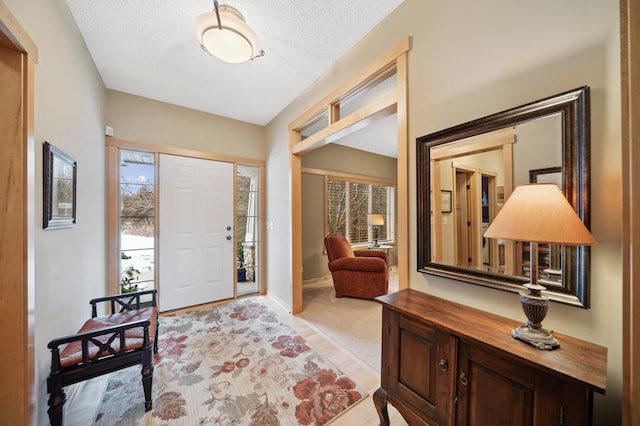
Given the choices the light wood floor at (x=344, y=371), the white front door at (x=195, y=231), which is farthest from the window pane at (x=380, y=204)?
the white front door at (x=195, y=231)

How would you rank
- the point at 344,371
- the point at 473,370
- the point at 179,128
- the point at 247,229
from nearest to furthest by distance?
the point at 473,370 < the point at 344,371 < the point at 179,128 < the point at 247,229

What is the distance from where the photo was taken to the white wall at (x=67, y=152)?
48.9 inches

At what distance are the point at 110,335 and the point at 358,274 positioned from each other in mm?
2729

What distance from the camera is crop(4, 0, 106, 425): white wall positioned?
124cm

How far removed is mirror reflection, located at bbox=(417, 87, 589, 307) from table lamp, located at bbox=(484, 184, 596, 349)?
0.47 feet

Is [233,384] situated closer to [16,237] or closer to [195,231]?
[16,237]

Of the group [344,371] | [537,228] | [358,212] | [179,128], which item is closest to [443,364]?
[537,228]

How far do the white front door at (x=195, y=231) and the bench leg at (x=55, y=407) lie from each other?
1.77 metres

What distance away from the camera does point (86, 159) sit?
204 cm

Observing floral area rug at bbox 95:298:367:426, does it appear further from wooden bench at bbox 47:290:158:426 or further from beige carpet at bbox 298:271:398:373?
beige carpet at bbox 298:271:398:373

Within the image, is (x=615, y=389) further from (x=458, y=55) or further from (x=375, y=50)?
(x=375, y=50)

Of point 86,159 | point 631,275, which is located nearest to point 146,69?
point 86,159

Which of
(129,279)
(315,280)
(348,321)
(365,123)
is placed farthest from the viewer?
(315,280)

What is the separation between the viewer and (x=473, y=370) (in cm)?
94
